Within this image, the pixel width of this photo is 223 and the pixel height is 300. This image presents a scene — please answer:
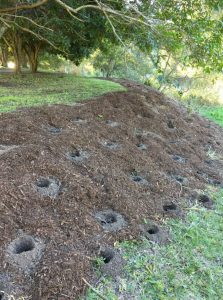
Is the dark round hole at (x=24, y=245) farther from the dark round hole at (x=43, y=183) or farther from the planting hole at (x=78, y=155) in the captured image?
the planting hole at (x=78, y=155)

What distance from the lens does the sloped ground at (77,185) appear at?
2.80 meters

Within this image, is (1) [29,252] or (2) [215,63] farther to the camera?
(2) [215,63]

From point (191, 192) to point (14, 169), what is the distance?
246cm

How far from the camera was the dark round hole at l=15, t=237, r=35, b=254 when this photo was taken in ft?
9.55

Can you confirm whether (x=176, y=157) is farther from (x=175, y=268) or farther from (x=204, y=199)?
(x=175, y=268)

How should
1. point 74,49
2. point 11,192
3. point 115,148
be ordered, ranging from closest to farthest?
1. point 11,192
2. point 115,148
3. point 74,49

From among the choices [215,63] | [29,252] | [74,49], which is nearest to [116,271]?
[29,252]

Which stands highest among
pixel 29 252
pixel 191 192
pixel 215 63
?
pixel 215 63

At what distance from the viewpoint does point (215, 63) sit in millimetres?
6605

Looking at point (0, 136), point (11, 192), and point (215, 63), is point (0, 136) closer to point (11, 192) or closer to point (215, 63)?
point (11, 192)

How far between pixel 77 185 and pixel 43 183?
1.28 ft

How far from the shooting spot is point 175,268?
3.21 meters

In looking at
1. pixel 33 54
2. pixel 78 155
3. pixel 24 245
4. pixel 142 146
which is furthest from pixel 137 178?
pixel 33 54

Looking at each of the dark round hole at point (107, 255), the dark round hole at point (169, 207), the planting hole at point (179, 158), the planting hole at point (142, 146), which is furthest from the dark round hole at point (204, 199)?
the dark round hole at point (107, 255)
